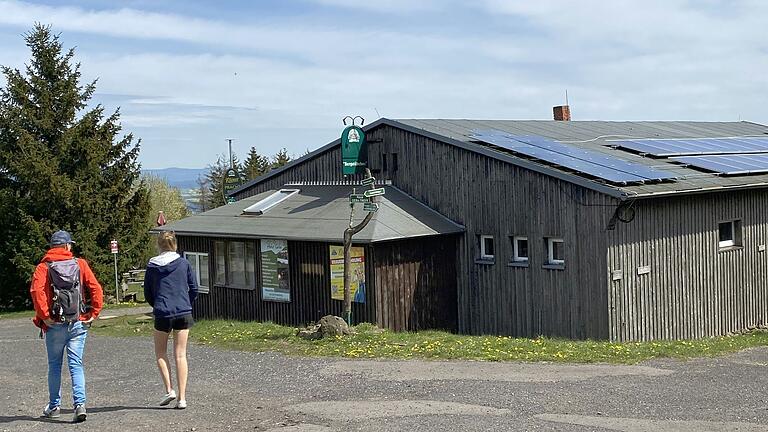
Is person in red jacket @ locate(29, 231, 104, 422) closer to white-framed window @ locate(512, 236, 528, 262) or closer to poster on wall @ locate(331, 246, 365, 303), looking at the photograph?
poster on wall @ locate(331, 246, 365, 303)

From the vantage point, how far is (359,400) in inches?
385

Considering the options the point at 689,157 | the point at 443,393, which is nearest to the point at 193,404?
the point at 443,393

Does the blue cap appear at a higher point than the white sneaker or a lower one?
higher

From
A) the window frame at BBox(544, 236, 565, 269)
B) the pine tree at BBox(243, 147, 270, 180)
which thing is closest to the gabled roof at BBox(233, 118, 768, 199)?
the window frame at BBox(544, 236, 565, 269)

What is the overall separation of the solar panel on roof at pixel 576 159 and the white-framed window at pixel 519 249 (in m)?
1.77

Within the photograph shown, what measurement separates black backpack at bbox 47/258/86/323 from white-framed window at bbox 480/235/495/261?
11.8 m

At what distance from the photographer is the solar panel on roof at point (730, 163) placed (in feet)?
65.0

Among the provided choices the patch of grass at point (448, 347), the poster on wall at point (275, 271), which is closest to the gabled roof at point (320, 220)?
the poster on wall at point (275, 271)

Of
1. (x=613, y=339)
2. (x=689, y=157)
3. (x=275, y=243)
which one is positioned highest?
(x=689, y=157)

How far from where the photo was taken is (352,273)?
61.1ft

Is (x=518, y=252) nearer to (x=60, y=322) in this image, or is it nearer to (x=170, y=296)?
(x=170, y=296)

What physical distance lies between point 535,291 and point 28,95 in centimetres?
2211

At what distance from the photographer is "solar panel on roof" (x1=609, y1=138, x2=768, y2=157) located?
21656 millimetres

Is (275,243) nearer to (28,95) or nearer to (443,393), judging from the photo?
(443,393)
